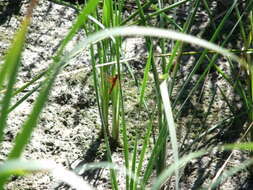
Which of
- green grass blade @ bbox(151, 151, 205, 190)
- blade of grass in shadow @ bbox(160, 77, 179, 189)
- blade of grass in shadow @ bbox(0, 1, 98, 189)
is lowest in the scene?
green grass blade @ bbox(151, 151, 205, 190)

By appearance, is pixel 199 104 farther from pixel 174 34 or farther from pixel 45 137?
pixel 174 34

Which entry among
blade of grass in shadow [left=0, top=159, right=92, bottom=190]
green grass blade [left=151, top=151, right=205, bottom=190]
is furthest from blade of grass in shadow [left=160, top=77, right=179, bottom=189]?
blade of grass in shadow [left=0, top=159, right=92, bottom=190]

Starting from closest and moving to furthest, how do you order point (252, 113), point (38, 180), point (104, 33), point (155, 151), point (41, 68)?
point (104, 33) < point (155, 151) < point (252, 113) < point (38, 180) < point (41, 68)

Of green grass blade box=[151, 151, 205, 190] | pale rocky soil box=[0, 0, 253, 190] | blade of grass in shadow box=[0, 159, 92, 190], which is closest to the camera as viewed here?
blade of grass in shadow box=[0, 159, 92, 190]

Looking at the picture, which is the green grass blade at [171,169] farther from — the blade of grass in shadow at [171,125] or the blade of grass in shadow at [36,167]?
the blade of grass in shadow at [36,167]

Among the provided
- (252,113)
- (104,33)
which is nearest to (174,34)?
(104,33)

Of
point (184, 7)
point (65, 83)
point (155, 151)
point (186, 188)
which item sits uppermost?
point (184, 7)

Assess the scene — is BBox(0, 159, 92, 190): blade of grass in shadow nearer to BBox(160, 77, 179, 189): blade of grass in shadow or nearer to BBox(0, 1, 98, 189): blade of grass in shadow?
BBox(0, 1, 98, 189): blade of grass in shadow

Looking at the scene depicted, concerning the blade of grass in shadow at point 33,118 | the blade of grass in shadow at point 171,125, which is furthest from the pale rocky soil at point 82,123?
the blade of grass in shadow at point 33,118
